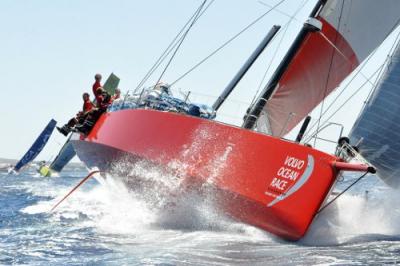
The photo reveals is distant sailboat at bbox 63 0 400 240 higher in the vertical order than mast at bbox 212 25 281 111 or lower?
lower

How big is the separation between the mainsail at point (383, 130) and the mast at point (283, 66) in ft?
4.62

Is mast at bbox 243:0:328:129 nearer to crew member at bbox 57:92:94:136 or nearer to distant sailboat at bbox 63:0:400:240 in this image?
distant sailboat at bbox 63:0:400:240

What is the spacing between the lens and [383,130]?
7.89 metres

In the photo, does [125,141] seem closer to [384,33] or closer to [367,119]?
[367,119]

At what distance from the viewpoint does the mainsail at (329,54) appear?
A: 27.7 ft

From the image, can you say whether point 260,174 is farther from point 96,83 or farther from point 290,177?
point 96,83

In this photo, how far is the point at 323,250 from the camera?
574 cm

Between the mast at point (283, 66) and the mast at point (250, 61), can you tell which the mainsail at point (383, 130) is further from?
the mast at point (250, 61)

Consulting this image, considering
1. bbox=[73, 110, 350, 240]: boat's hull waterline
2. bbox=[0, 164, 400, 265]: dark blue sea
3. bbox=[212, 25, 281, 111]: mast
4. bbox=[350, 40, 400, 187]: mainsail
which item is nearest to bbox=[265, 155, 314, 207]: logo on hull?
bbox=[73, 110, 350, 240]: boat's hull waterline

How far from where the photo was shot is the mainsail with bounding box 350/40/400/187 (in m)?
7.85

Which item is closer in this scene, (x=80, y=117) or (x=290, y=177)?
(x=290, y=177)

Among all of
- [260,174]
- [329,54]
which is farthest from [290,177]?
[329,54]

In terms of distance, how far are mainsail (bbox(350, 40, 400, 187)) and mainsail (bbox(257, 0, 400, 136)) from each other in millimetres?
776

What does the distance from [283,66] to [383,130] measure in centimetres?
163
